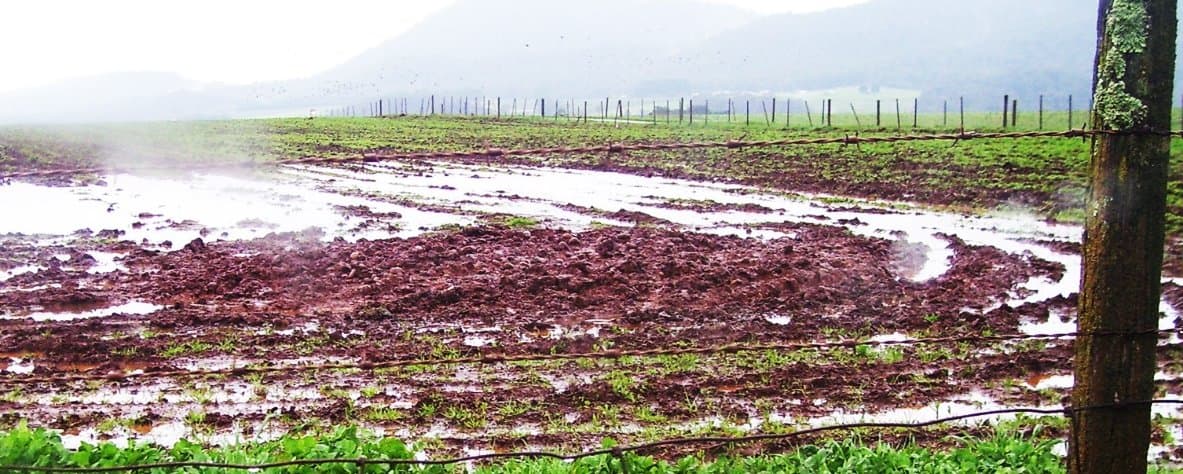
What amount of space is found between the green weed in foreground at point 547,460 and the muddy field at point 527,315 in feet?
1.69

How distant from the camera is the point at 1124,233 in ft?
10.5

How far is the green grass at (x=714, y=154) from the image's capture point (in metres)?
20.8

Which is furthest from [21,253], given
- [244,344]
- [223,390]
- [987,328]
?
[987,328]

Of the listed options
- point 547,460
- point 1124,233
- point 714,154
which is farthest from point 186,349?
point 714,154

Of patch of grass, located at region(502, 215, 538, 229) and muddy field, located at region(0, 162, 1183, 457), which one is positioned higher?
patch of grass, located at region(502, 215, 538, 229)

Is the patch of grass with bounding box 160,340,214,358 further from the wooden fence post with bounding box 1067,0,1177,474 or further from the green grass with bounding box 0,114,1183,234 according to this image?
the green grass with bounding box 0,114,1183,234

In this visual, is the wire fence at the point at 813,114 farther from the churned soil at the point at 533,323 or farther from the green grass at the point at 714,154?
the churned soil at the point at 533,323

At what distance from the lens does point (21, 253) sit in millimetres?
15164

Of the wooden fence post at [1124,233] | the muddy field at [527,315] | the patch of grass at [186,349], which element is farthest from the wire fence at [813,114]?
the patch of grass at [186,349]

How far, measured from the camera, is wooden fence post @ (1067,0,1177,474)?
10.3 feet

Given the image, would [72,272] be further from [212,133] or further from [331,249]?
[212,133]

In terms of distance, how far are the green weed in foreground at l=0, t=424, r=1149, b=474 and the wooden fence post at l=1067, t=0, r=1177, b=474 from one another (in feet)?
4.25

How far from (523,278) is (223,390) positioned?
4790mm

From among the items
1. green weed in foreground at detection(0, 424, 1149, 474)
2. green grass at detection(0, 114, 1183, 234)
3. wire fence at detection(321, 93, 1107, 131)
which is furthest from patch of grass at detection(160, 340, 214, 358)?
green grass at detection(0, 114, 1183, 234)
